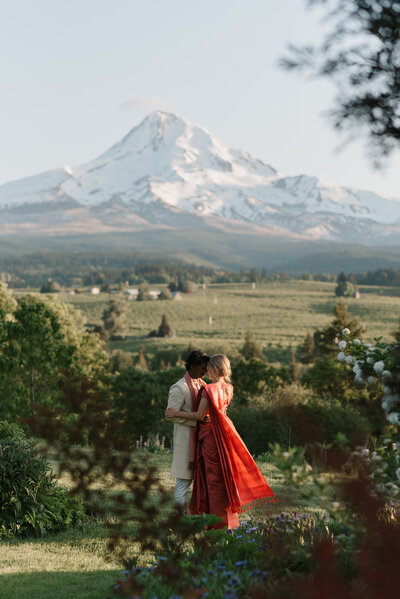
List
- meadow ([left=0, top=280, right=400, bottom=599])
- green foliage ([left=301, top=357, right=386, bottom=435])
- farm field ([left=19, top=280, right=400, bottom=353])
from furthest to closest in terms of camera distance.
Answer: farm field ([left=19, top=280, right=400, bottom=353]) → green foliage ([left=301, top=357, right=386, bottom=435]) → meadow ([left=0, top=280, right=400, bottom=599])

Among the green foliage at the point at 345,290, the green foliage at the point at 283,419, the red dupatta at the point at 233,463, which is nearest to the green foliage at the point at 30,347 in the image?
the green foliage at the point at 283,419

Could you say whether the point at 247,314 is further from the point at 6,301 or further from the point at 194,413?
the point at 194,413

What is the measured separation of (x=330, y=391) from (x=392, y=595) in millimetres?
40077

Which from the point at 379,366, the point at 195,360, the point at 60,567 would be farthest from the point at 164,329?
the point at 379,366

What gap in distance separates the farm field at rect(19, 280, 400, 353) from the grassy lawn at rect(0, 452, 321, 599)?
73.8 m

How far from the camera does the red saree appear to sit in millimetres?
7117

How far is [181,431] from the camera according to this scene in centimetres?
737

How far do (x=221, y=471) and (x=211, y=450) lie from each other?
0.81ft

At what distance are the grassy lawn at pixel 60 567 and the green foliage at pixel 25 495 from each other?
196mm

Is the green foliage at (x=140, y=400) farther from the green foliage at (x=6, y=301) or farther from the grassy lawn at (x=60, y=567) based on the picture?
the grassy lawn at (x=60, y=567)

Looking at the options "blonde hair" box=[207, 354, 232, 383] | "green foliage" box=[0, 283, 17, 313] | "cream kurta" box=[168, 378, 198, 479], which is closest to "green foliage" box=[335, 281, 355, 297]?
→ "green foliage" box=[0, 283, 17, 313]

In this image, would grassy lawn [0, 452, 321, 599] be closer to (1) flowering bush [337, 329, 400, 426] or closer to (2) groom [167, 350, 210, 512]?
(2) groom [167, 350, 210, 512]

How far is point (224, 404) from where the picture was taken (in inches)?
290

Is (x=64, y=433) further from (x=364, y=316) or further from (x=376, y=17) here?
(x=364, y=316)
